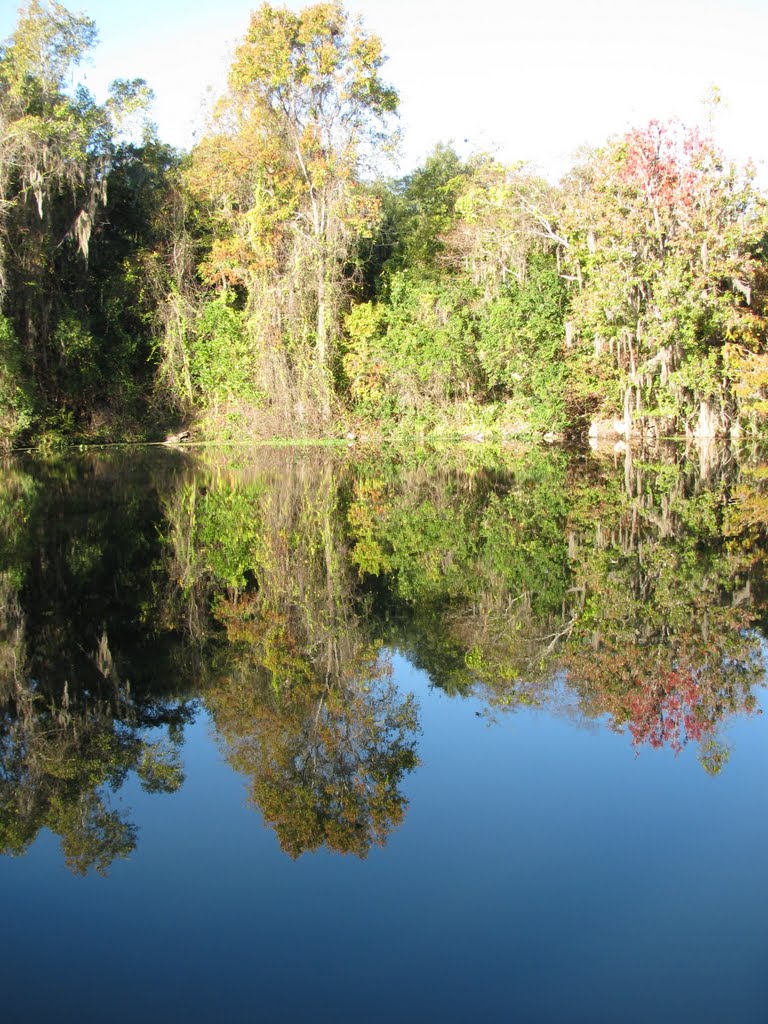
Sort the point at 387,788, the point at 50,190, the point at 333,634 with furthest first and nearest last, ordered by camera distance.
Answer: the point at 50,190
the point at 333,634
the point at 387,788

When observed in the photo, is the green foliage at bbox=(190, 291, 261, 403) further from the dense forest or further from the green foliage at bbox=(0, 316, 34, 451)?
the green foliage at bbox=(0, 316, 34, 451)

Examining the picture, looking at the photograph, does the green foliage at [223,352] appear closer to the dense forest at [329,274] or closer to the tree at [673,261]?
the dense forest at [329,274]

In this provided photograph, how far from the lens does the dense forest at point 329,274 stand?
20859 mm

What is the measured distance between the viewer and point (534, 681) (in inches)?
202

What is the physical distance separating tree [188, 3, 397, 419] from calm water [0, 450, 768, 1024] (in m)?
18.8

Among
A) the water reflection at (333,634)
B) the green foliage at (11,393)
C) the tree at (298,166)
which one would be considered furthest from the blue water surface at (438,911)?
the tree at (298,166)

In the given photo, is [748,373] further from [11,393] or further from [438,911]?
[438,911]

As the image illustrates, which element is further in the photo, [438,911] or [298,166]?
[298,166]

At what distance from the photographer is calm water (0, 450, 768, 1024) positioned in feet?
8.83

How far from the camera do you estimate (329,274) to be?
26453 millimetres

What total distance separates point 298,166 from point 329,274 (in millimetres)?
3125

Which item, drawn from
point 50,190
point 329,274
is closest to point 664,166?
point 329,274

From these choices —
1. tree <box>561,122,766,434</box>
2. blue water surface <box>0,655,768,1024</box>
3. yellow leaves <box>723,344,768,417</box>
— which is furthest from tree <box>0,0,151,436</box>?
blue water surface <box>0,655,768,1024</box>

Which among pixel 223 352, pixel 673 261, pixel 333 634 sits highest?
pixel 673 261
